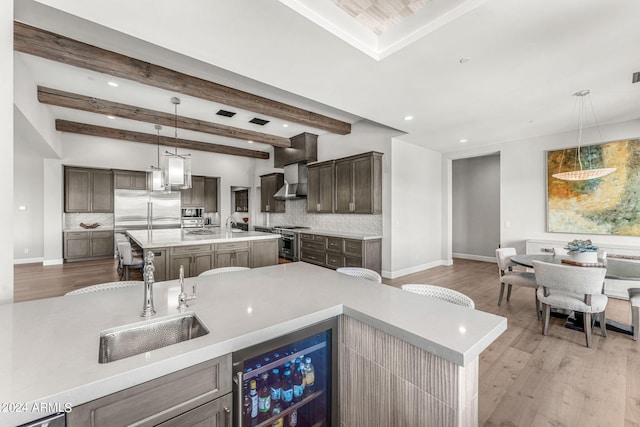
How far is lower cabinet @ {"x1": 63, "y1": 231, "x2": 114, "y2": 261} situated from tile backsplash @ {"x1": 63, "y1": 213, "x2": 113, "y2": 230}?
34 cm

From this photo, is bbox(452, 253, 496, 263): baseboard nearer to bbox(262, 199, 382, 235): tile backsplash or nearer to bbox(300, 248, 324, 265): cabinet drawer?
bbox(262, 199, 382, 235): tile backsplash

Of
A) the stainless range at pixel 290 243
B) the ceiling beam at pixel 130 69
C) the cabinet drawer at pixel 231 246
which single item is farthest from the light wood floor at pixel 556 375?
the ceiling beam at pixel 130 69

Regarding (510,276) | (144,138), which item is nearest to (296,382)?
(510,276)

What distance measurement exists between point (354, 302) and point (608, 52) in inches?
125

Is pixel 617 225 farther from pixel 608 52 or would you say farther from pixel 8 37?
pixel 8 37

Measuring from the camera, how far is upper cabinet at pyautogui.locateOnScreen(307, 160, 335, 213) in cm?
604

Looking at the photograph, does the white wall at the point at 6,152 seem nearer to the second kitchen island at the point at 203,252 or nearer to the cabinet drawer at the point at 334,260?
the second kitchen island at the point at 203,252

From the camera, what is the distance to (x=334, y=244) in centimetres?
560

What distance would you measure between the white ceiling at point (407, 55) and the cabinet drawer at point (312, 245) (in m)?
2.96

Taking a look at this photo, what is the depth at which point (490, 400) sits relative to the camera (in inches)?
76.6

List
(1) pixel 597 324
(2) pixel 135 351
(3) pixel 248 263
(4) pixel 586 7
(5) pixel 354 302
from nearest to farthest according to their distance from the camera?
(2) pixel 135 351
(5) pixel 354 302
(4) pixel 586 7
(1) pixel 597 324
(3) pixel 248 263

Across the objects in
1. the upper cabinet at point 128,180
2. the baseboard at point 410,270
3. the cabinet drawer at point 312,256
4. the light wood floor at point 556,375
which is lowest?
the light wood floor at point 556,375

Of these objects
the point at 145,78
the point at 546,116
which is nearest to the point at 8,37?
the point at 145,78

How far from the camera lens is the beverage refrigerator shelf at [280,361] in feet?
3.94
